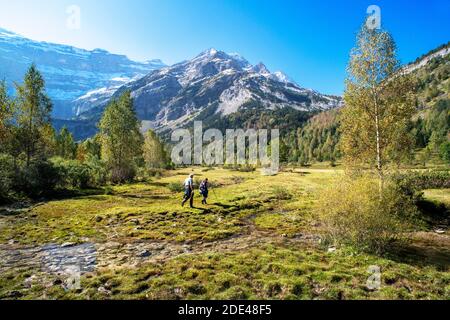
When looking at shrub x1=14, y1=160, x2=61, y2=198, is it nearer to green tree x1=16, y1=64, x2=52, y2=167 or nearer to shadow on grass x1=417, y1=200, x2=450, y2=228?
green tree x1=16, y1=64, x2=52, y2=167

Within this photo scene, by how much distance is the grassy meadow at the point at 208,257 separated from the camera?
42.6 ft

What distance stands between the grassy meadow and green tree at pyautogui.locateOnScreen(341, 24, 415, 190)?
6.95 meters

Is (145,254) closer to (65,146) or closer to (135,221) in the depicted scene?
(135,221)

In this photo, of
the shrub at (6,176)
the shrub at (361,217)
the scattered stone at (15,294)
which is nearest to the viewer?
the scattered stone at (15,294)

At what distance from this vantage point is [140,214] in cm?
2902

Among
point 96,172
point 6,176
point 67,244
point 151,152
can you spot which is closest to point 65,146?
point 151,152

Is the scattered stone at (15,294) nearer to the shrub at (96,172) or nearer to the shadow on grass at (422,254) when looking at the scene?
the shadow on grass at (422,254)

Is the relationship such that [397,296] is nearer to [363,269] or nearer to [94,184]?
[363,269]

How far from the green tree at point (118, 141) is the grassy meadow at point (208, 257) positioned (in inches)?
1162

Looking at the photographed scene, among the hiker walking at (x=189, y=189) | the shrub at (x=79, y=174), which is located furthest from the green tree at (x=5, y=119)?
the hiker walking at (x=189, y=189)

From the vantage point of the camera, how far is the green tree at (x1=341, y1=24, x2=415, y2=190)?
99.2ft

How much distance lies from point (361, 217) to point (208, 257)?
30.2 ft

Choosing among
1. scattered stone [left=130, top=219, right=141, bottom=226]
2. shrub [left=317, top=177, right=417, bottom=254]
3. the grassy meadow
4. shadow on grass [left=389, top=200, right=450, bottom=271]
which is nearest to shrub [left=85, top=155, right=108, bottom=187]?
the grassy meadow
